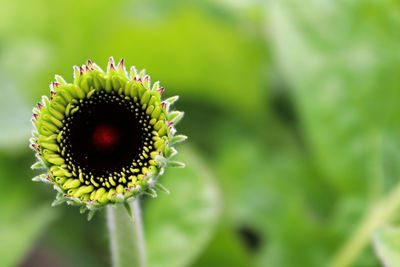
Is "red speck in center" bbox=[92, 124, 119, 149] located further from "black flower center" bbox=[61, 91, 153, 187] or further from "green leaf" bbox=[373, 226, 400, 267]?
"green leaf" bbox=[373, 226, 400, 267]

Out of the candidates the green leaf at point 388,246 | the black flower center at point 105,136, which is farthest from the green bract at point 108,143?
the green leaf at point 388,246

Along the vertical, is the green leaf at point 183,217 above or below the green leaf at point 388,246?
above

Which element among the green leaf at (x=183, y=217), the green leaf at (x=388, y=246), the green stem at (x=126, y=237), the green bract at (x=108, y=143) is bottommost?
the green leaf at (x=388, y=246)

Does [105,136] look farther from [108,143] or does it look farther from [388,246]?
[388,246]

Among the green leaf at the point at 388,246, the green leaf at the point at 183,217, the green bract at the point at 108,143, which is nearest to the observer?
the green bract at the point at 108,143

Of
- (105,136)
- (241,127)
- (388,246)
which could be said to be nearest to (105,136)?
(105,136)

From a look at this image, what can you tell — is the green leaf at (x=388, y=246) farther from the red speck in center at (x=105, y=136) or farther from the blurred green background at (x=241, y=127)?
the red speck in center at (x=105, y=136)

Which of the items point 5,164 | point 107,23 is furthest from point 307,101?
point 5,164
